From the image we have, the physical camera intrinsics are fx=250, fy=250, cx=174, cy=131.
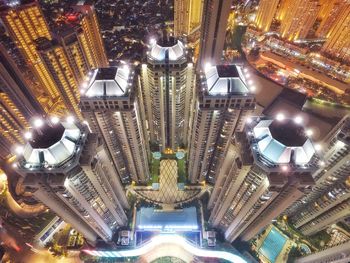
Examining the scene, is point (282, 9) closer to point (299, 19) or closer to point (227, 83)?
point (299, 19)

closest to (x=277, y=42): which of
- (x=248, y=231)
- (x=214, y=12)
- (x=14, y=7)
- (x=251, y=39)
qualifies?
(x=251, y=39)

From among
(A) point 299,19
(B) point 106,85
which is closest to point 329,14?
(A) point 299,19

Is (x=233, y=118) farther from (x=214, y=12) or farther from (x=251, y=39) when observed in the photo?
(x=251, y=39)

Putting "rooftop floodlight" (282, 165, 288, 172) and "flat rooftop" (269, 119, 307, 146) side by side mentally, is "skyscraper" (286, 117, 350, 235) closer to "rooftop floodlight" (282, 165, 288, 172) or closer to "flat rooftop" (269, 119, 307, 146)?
"flat rooftop" (269, 119, 307, 146)

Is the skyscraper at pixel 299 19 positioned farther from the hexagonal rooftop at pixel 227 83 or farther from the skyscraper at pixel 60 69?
the skyscraper at pixel 60 69

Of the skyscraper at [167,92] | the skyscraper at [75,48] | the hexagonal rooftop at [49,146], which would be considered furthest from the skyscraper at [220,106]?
the skyscraper at [75,48]
